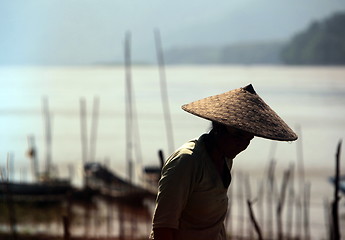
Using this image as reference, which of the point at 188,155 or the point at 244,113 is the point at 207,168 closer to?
the point at 188,155

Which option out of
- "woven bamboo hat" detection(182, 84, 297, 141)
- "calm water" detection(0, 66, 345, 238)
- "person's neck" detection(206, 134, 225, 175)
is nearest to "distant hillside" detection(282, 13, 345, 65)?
"calm water" detection(0, 66, 345, 238)

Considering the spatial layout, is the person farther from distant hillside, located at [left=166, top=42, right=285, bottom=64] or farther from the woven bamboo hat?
distant hillside, located at [left=166, top=42, right=285, bottom=64]

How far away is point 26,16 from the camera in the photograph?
324 feet

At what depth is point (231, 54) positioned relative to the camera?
335 feet

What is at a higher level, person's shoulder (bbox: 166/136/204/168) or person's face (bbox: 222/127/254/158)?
person's face (bbox: 222/127/254/158)

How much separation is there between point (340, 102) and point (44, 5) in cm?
7916

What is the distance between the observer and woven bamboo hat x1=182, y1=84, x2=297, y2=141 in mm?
2432

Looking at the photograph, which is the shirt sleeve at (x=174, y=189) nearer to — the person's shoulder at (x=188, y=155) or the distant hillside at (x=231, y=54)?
the person's shoulder at (x=188, y=155)

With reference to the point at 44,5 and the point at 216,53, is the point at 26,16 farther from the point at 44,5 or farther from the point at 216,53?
the point at 216,53

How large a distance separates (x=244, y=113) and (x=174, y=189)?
1.26ft

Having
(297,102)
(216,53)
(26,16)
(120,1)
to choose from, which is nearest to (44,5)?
(26,16)

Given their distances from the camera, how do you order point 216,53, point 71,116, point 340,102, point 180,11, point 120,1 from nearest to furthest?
point 71,116, point 340,102, point 216,53, point 120,1, point 180,11

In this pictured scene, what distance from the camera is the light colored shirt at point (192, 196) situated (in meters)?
2.36

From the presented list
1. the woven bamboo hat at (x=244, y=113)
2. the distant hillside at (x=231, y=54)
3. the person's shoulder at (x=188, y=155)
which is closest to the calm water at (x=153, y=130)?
the woven bamboo hat at (x=244, y=113)
